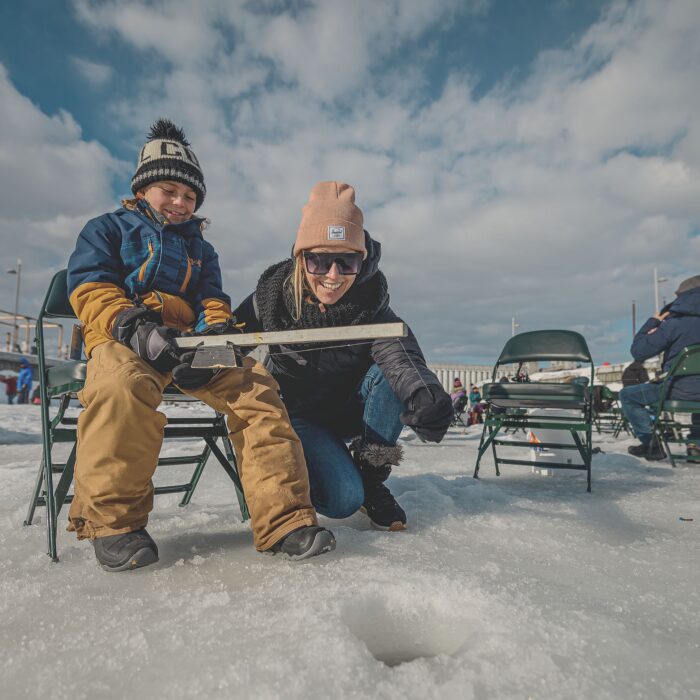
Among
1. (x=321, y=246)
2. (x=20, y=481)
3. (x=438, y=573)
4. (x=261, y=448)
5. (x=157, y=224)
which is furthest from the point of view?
(x=20, y=481)

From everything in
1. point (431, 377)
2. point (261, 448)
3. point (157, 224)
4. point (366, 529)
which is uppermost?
point (157, 224)

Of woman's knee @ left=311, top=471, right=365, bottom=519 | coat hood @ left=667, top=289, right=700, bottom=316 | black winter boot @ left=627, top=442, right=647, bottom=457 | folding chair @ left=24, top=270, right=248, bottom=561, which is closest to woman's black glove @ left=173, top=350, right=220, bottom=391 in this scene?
folding chair @ left=24, top=270, right=248, bottom=561

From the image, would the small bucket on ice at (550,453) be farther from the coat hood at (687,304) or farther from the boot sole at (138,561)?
the boot sole at (138,561)

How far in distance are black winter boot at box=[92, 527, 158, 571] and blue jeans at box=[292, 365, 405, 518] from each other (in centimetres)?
74

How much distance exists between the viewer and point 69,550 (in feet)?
5.03

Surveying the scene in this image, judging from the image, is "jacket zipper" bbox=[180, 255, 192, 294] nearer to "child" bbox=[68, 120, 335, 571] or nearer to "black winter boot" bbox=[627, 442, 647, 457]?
"child" bbox=[68, 120, 335, 571]

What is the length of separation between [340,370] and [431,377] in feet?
1.42

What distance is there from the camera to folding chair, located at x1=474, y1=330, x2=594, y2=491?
9.85 feet

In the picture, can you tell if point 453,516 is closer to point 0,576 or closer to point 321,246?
point 321,246

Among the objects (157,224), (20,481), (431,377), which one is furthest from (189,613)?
(20,481)

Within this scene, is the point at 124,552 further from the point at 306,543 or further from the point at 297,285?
the point at 297,285

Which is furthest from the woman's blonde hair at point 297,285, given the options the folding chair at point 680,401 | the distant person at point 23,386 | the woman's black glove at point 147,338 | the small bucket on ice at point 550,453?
the distant person at point 23,386

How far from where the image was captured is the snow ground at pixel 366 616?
814mm

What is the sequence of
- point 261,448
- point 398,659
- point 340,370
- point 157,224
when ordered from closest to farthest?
point 398,659, point 261,448, point 157,224, point 340,370
